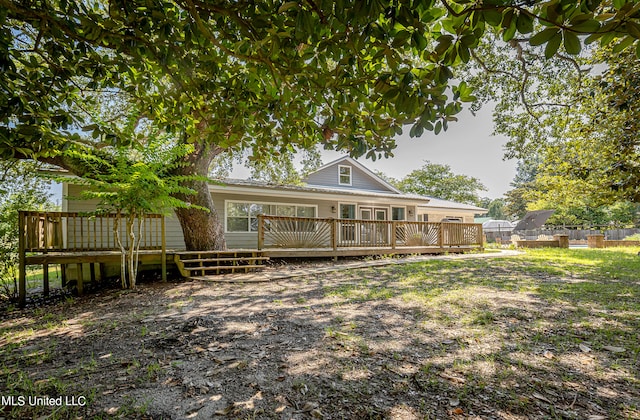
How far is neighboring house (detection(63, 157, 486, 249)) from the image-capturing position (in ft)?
36.4

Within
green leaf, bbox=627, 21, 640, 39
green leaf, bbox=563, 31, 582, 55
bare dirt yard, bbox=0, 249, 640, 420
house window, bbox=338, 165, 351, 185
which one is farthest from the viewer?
house window, bbox=338, 165, 351, 185

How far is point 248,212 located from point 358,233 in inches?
183

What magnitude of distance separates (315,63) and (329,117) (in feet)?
2.53

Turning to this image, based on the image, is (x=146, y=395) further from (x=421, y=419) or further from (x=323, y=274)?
(x=323, y=274)

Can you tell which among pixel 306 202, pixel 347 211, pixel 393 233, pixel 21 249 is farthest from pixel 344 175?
pixel 21 249

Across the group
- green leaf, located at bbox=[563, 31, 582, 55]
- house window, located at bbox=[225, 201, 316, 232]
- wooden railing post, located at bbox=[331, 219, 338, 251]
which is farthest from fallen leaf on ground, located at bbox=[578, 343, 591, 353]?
house window, located at bbox=[225, 201, 316, 232]

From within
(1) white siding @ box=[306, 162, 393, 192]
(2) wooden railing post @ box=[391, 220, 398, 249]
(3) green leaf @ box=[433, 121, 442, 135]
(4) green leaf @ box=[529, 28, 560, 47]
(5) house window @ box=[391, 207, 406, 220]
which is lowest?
(2) wooden railing post @ box=[391, 220, 398, 249]

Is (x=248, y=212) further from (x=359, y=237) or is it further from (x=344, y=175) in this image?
(x=344, y=175)

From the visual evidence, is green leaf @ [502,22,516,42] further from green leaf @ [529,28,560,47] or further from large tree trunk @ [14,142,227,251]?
large tree trunk @ [14,142,227,251]

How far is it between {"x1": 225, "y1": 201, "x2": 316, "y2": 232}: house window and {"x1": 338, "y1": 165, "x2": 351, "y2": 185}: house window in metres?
4.33

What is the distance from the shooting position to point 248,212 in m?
12.4

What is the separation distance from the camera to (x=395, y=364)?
8.43 ft

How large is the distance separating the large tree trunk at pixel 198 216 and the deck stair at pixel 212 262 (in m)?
0.45

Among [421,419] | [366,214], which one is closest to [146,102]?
[421,419]
